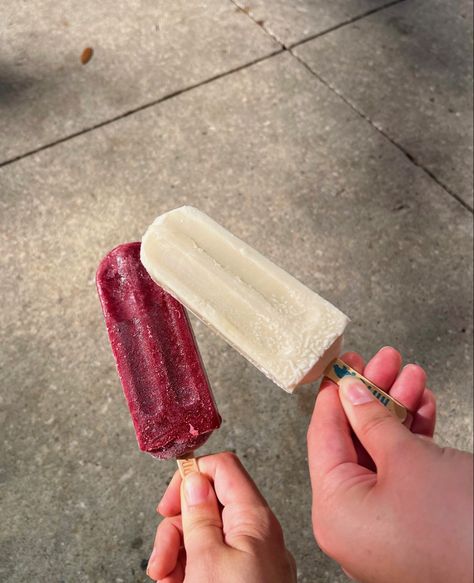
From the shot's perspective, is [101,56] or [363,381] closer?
[363,381]

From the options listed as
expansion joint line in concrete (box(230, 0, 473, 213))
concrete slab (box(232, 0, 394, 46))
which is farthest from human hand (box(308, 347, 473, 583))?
concrete slab (box(232, 0, 394, 46))

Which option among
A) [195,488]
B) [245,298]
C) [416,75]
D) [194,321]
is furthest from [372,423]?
[416,75]

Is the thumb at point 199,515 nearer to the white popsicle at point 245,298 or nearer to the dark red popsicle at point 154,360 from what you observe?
the dark red popsicle at point 154,360

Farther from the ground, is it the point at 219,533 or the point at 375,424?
the point at 375,424

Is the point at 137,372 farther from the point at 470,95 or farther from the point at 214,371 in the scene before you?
the point at 470,95

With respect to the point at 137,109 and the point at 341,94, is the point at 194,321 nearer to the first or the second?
the point at 137,109

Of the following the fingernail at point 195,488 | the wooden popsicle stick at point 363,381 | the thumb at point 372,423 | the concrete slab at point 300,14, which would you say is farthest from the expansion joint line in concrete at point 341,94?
the fingernail at point 195,488
